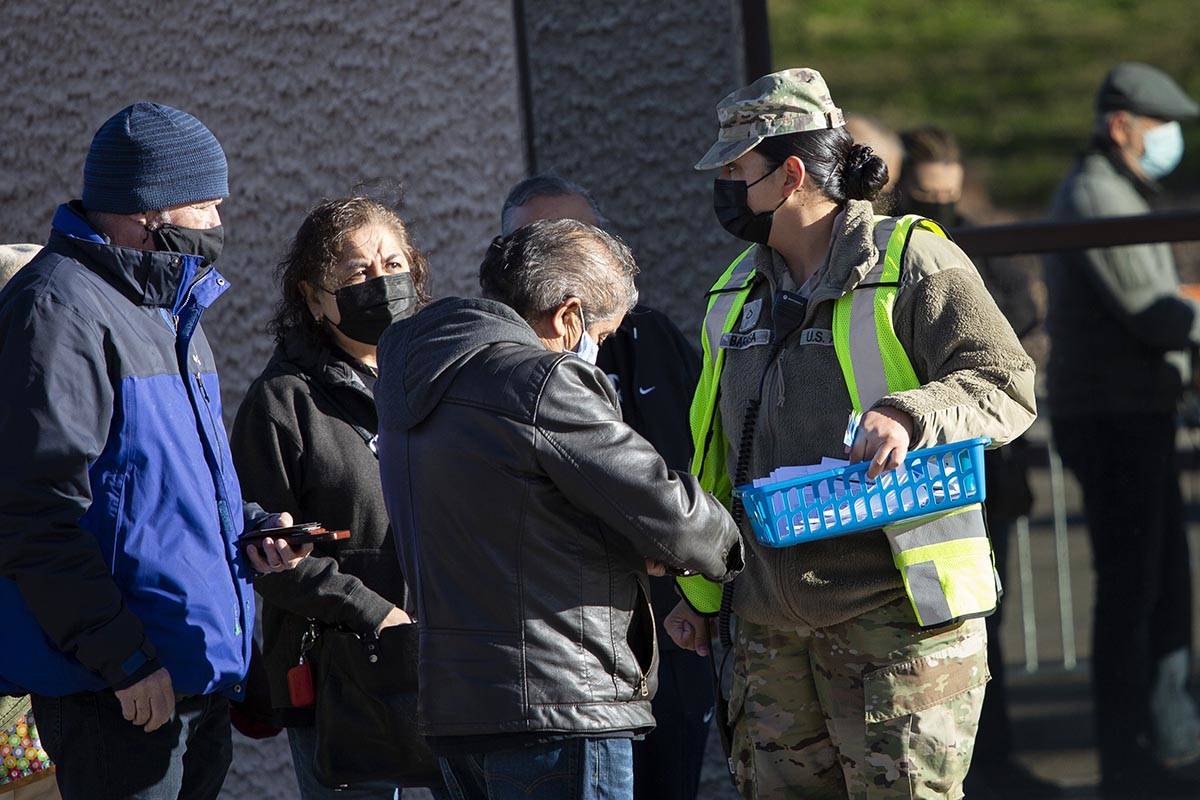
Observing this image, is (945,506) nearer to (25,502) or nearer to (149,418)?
(149,418)

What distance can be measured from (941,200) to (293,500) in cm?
214

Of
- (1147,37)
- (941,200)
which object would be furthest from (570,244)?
(1147,37)

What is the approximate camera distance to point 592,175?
13.4ft

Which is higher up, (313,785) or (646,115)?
(646,115)

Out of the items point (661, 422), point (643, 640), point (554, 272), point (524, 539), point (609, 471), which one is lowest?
point (643, 640)

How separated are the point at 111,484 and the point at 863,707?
142 centimetres

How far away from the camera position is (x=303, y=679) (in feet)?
9.91

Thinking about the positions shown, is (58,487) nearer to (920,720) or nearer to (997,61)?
(920,720)

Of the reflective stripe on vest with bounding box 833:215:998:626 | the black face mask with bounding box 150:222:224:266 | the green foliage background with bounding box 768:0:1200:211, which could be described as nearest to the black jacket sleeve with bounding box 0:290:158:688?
the black face mask with bounding box 150:222:224:266

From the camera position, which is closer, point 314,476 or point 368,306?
point 314,476

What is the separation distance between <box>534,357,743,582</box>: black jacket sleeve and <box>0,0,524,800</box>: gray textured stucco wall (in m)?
1.84

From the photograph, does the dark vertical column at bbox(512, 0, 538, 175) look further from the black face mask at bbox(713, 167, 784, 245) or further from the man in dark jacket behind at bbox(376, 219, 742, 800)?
the man in dark jacket behind at bbox(376, 219, 742, 800)

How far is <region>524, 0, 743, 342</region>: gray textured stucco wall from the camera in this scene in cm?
401

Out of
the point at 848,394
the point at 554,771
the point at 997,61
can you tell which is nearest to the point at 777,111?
the point at 848,394
